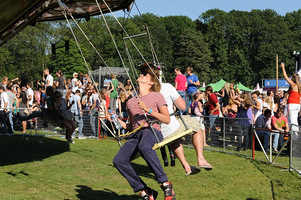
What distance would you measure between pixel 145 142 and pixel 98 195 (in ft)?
7.55

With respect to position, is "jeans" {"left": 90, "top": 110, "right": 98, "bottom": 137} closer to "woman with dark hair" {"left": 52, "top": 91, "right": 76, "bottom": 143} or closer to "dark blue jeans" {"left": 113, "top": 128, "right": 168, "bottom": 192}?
"woman with dark hair" {"left": 52, "top": 91, "right": 76, "bottom": 143}

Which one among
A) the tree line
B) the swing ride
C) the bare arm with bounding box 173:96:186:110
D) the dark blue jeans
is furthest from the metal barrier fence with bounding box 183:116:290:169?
the tree line

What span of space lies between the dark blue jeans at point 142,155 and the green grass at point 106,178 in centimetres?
155

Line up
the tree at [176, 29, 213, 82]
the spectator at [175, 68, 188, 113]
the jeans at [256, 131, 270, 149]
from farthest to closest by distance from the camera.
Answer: the tree at [176, 29, 213, 82] → the spectator at [175, 68, 188, 113] → the jeans at [256, 131, 270, 149]

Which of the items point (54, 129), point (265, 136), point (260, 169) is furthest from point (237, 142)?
point (54, 129)

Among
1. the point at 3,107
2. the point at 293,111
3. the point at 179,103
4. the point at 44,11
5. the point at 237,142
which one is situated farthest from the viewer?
the point at 3,107

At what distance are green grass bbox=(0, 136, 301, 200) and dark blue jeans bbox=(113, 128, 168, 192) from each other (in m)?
1.55

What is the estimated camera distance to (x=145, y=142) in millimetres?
6965

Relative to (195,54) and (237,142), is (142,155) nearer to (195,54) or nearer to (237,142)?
(237,142)

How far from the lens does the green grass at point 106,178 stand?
8891 mm

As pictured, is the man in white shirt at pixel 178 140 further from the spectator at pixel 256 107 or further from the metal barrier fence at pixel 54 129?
the metal barrier fence at pixel 54 129

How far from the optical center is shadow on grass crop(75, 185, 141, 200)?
8.47 m

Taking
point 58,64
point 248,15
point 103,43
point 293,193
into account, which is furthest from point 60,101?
point 248,15

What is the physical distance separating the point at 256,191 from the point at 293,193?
716 millimetres
